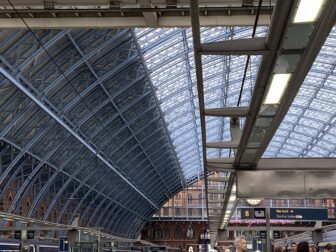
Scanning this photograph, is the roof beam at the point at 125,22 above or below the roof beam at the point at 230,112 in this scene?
above

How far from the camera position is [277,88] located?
24.2 ft

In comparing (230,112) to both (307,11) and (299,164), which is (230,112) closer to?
(307,11)

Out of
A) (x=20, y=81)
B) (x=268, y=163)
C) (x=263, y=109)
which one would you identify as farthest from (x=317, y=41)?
(x=20, y=81)

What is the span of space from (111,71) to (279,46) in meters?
29.6

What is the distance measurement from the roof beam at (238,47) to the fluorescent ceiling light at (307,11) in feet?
2.47

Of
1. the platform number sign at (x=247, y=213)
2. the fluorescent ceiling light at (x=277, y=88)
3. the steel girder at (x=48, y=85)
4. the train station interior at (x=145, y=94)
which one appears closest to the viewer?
the train station interior at (x=145, y=94)

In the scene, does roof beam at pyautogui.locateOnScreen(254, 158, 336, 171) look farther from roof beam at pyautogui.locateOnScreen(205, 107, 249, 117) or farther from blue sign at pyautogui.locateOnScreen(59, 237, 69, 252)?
blue sign at pyautogui.locateOnScreen(59, 237, 69, 252)

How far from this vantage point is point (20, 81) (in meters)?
30.6

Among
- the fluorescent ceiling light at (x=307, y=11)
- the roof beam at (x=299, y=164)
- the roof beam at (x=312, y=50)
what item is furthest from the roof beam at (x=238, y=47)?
the roof beam at (x=299, y=164)

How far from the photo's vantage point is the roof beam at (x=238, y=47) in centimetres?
609

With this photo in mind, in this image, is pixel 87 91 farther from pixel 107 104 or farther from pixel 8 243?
pixel 8 243

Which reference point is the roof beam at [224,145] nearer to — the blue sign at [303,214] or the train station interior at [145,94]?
the train station interior at [145,94]

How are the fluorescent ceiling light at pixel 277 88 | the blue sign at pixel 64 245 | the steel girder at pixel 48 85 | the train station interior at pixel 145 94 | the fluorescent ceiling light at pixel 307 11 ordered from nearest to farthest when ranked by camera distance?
the fluorescent ceiling light at pixel 307 11
the train station interior at pixel 145 94
the fluorescent ceiling light at pixel 277 88
the blue sign at pixel 64 245
the steel girder at pixel 48 85

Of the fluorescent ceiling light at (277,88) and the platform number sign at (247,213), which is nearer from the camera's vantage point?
the fluorescent ceiling light at (277,88)
